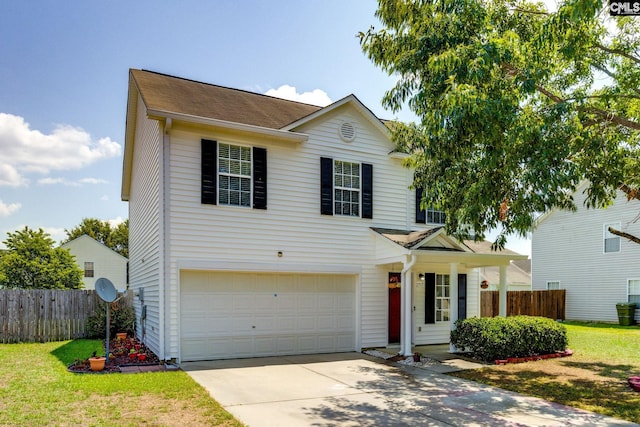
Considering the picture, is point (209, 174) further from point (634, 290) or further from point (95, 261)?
point (95, 261)

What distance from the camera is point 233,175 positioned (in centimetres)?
Result: 1130

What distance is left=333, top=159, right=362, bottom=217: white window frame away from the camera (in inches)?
504

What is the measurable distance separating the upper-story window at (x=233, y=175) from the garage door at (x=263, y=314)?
1.85 metres

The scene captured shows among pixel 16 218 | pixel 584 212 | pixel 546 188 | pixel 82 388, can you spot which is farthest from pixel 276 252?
pixel 16 218

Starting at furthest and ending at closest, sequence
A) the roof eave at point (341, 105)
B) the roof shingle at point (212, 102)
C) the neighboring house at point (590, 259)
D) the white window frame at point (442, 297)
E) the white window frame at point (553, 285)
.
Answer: the white window frame at point (553, 285)
the neighboring house at point (590, 259)
the white window frame at point (442, 297)
the roof eave at point (341, 105)
the roof shingle at point (212, 102)

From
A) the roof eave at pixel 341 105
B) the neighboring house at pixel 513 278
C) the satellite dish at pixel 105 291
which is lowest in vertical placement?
the neighboring house at pixel 513 278

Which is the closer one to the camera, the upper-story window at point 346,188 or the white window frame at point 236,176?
the white window frame at point 236,176

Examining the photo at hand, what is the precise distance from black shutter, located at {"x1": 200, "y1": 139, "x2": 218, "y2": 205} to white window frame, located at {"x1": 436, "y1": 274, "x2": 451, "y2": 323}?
7.54m

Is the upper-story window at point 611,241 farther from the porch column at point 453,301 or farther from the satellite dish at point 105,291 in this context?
the satellite dish at point 105,291

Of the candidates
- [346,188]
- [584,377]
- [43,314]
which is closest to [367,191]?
[346,188]

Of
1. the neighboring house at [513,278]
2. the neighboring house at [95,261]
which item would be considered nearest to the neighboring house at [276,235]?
the neighboring house at [95,261]

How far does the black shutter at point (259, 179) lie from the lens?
11.5 m

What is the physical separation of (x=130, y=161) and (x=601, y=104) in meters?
15.1

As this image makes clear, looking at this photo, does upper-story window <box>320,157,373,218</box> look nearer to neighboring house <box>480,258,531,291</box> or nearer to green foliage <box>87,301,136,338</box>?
green foliage <box>87,301,136,338</box>
